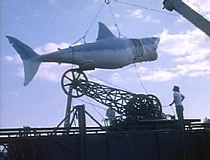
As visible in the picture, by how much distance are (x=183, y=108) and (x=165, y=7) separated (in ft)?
24.9

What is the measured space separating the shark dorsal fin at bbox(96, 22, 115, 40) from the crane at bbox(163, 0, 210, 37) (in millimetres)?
3725

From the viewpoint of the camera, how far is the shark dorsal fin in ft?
79.8

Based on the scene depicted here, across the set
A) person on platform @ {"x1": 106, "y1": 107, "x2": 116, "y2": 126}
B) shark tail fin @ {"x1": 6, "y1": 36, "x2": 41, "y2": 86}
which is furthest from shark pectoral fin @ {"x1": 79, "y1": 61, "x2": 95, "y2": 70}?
person on platform @ {"x1": 106, "y1": 107, "x2": 116, "y2": 126}

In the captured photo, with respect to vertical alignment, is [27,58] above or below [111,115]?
above

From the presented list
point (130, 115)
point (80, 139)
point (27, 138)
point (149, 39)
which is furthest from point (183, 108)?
point (149, 39)

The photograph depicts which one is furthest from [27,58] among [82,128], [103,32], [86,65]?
[82,128]

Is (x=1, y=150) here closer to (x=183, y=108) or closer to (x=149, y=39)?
(x=183, y=108)

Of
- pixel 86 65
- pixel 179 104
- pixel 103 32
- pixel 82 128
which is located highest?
pixel 103 32

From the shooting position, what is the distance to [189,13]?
21.3 m

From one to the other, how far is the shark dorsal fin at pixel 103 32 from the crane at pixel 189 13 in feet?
12.2

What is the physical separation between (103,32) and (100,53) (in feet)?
8.63

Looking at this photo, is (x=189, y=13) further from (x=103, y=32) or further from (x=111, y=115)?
(x=111, y=115)

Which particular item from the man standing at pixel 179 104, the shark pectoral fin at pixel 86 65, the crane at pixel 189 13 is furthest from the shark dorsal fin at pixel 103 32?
the man standing at pixel 179 104

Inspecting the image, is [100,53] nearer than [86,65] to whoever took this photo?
No
